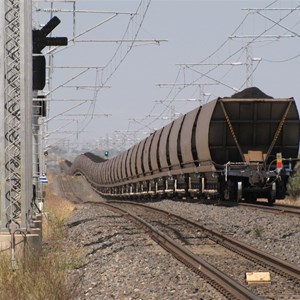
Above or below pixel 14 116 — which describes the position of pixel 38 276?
below

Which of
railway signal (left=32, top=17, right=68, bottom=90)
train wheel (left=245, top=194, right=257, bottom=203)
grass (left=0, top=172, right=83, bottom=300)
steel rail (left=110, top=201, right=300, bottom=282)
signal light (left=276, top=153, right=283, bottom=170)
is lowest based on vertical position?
train wheel (left=245, top=194, right=257, bottom=203)

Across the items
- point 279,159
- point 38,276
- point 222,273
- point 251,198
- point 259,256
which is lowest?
point 251,198

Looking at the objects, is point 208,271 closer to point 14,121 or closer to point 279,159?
point 14,121

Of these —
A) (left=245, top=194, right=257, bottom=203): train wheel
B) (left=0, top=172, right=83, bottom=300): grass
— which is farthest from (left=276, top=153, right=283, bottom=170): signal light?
(left=0, top=172, right=83, bottom=300): grass

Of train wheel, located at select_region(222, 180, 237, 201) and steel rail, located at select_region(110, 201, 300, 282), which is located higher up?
train wheel, located at select_region(222, 180, 237, 201)

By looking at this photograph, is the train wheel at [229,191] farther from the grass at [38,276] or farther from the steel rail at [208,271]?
the grass at [38,276]

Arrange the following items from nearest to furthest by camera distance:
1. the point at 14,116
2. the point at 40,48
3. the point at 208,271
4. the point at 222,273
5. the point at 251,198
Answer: the point at 222,273
the point at 208,271
the point at 14,116
the point at 40,48
the point at 251,198

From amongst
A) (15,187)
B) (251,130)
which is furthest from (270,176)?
(15,187)

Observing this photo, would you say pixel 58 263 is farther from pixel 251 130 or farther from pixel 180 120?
pixel 180 120

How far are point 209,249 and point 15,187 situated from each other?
382cm

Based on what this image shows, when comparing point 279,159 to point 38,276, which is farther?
point 279,159

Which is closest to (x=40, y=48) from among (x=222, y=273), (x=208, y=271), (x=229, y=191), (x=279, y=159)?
(x=208, y=271)

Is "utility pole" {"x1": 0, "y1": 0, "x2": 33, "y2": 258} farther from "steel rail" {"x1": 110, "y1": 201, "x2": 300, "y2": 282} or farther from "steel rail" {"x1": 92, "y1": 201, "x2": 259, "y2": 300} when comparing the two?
"steel rail" {"x1": 110, "y1": 201, "x2": 300, "y2": 282}

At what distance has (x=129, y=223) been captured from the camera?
19906 mm
